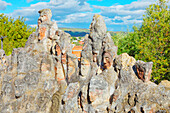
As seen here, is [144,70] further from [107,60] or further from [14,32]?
[14,32]

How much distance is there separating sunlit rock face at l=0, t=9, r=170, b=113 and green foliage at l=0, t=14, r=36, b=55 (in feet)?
83.3

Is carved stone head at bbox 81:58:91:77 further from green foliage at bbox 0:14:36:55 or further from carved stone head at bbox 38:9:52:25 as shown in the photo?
green foliage at bbox 0:14:36:55

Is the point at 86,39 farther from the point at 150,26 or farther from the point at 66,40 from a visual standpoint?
the point at 150,26

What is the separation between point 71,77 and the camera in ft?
65.9

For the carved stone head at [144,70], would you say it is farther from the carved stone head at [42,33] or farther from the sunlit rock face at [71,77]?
the carved stone head at [42,33]

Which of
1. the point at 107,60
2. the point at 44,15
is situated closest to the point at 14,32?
the point at 44,15

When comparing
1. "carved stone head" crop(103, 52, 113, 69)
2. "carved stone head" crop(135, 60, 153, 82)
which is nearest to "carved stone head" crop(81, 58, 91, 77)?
"carved stone head" crop(103, 52, 113, 69)

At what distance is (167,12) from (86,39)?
1434cm

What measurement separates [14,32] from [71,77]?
1360 inches

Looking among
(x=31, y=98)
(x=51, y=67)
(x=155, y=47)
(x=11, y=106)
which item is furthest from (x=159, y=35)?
(x=11, y=106)

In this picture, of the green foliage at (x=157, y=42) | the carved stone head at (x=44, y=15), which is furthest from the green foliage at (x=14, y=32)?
the green foliage at (x=157, y=42)

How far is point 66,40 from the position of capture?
2080 cm

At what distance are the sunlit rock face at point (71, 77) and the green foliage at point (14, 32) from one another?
25.4m

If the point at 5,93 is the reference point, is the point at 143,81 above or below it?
above
